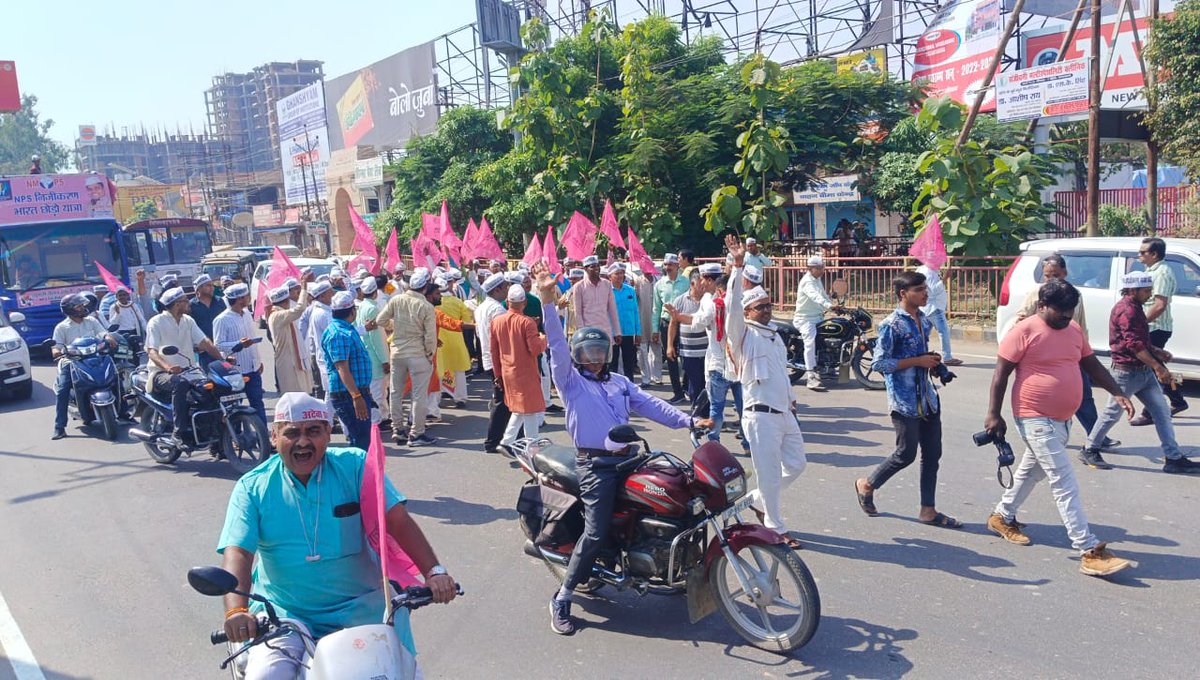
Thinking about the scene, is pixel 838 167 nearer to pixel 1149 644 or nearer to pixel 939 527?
pixel 939 527

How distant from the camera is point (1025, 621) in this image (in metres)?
4.64

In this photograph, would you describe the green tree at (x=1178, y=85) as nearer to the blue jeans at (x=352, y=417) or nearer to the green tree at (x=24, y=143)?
the blue jeans at (x=352, y=417)

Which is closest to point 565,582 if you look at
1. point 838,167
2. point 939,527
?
point 939,527

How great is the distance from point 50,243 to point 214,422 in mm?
12229

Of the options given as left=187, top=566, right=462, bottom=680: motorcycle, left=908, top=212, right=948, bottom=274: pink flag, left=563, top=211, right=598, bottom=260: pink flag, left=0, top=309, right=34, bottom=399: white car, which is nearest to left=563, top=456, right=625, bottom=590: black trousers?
left=187, top=566, right=462, bottom=680: motorcycle

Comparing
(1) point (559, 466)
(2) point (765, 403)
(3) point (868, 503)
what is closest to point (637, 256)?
(3) point (868, 503)

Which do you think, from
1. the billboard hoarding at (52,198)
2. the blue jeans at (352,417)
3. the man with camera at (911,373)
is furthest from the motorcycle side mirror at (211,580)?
the billboard hoarding at (52,198)

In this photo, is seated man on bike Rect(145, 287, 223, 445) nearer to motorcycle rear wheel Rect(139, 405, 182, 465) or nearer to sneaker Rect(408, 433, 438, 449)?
motorcycle rear wheel Rect(139, 405, 182, 465)

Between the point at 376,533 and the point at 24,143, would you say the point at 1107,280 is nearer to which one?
the point at 376,533

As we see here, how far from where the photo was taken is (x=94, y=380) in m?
10.5

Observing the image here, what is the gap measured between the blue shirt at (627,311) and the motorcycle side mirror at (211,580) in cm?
850

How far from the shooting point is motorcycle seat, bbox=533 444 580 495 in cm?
492

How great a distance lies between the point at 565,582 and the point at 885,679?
1.61 m

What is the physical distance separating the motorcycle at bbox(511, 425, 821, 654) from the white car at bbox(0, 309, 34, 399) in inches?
463
